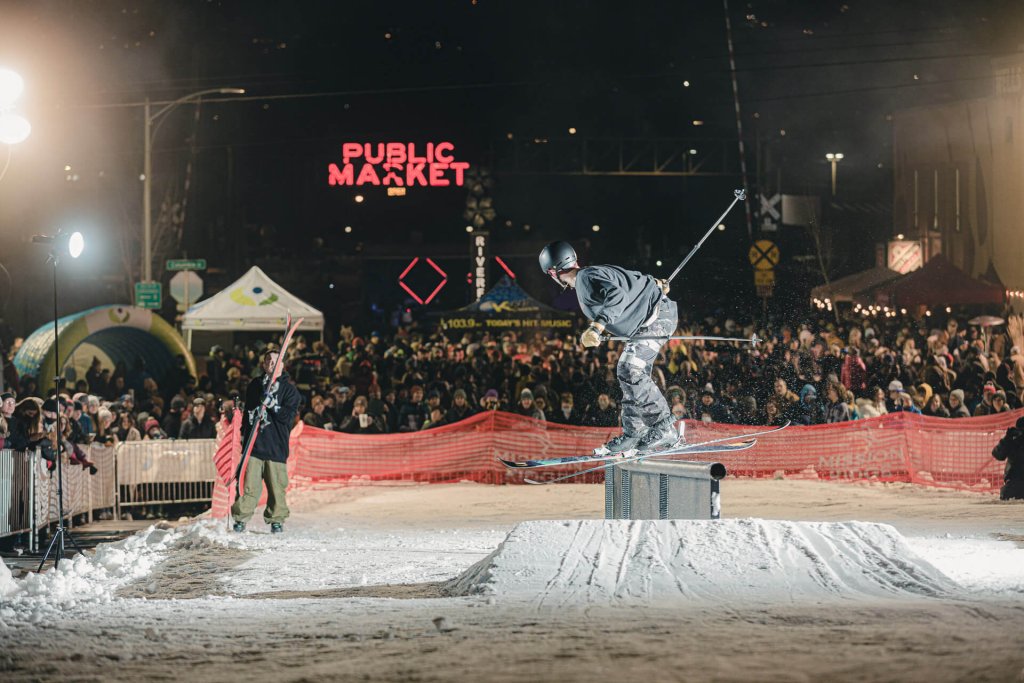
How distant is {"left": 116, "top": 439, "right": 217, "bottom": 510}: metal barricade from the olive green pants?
257 cm

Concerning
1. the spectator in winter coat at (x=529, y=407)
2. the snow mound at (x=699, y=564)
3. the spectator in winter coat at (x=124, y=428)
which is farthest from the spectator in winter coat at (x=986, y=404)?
the spectator in winter coat at (x=124, y=428)

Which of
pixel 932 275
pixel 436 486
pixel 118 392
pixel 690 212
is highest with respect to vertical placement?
pixel 690 212

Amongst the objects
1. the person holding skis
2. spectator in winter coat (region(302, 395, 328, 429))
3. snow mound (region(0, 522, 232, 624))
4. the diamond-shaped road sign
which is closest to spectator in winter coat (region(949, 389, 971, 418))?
spectator in winter coat (region(302, 395, 328, 429))

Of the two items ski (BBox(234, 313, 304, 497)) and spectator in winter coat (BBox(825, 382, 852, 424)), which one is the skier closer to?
ski (BBox(234, 313, 304, 497))

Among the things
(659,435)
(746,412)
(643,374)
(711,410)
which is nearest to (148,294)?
(711,410)

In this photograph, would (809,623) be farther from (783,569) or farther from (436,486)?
(436,486)

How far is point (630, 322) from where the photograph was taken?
1067 centimetres

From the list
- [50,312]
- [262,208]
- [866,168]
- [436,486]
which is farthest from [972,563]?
[262,208]

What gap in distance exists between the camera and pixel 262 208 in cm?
6662

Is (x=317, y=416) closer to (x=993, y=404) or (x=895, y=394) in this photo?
(x=895, y=394)

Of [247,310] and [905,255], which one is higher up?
[905,255]

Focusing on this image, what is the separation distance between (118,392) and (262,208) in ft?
155

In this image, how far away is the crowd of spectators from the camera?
17.4 meters

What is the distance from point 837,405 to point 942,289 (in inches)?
422
